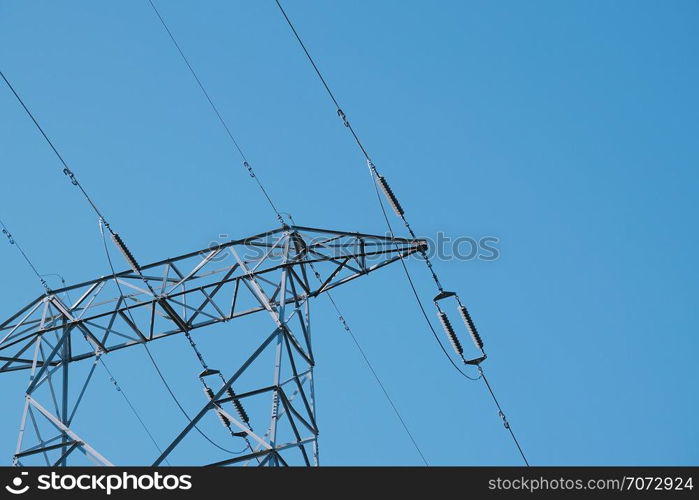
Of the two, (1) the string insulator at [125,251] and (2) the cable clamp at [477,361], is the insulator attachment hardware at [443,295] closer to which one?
(2) the cable clamp at [477,361]

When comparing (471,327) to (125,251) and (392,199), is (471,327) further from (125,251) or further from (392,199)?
(125,251)

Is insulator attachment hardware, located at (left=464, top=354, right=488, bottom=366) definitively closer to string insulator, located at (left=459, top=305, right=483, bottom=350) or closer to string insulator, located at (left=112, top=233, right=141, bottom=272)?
string insulator, located at (left=459, top=305, right=483, bottom=350)

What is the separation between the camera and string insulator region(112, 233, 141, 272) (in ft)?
69.4

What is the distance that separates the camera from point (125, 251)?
2117cm

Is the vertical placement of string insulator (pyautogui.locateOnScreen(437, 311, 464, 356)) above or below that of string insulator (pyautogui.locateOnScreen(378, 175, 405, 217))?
below

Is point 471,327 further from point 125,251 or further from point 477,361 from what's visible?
point 125,251

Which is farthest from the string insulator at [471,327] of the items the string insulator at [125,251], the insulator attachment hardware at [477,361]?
the string insulator at [125,251]

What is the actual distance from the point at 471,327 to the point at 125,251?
648cm

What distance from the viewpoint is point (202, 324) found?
21.1 meters

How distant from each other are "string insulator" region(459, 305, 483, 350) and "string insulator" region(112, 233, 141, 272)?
6052 mm

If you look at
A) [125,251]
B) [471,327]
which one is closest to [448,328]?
[471,327]

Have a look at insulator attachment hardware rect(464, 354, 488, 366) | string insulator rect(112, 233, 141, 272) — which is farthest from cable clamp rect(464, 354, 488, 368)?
string insulator rect(112, 233, 141, 272)
